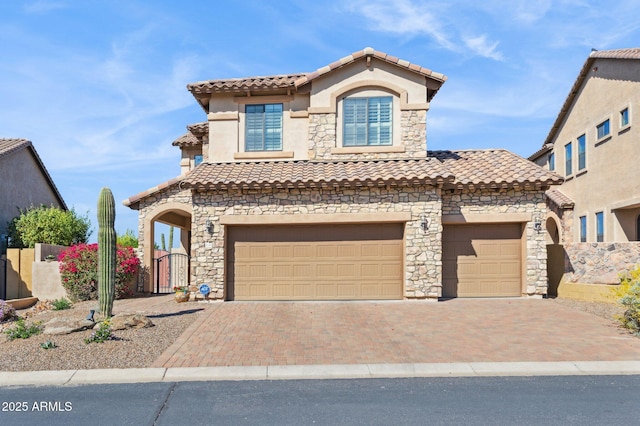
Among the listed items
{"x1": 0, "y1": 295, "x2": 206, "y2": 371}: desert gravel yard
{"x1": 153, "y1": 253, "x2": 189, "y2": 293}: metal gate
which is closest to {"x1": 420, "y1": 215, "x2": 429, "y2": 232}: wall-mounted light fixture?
{"x1": 0, "y1": 295, "x2": 206, "y2": 371}: desert gravel yard

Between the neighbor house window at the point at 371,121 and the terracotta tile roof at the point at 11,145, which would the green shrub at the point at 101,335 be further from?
the terracotta tile roof at the point at 11,145

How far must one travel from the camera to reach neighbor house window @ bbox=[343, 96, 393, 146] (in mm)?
15570

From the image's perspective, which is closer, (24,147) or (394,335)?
(394,335)

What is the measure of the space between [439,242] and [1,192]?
1950cm

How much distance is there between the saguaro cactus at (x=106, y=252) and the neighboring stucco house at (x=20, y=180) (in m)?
12.9

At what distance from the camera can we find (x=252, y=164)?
52.2 ft

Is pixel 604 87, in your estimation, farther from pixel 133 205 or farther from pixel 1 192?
pixel 1 192

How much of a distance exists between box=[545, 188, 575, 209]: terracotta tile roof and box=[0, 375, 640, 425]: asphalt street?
1737cm

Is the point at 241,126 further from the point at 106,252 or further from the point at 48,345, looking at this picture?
the point at 48,345

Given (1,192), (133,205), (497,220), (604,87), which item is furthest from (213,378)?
(604,87)

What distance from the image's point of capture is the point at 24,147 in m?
22.4

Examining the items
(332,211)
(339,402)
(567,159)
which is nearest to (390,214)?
(332,211)

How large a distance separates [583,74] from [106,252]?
22328 mm

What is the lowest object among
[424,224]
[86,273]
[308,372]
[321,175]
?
[308,372]
